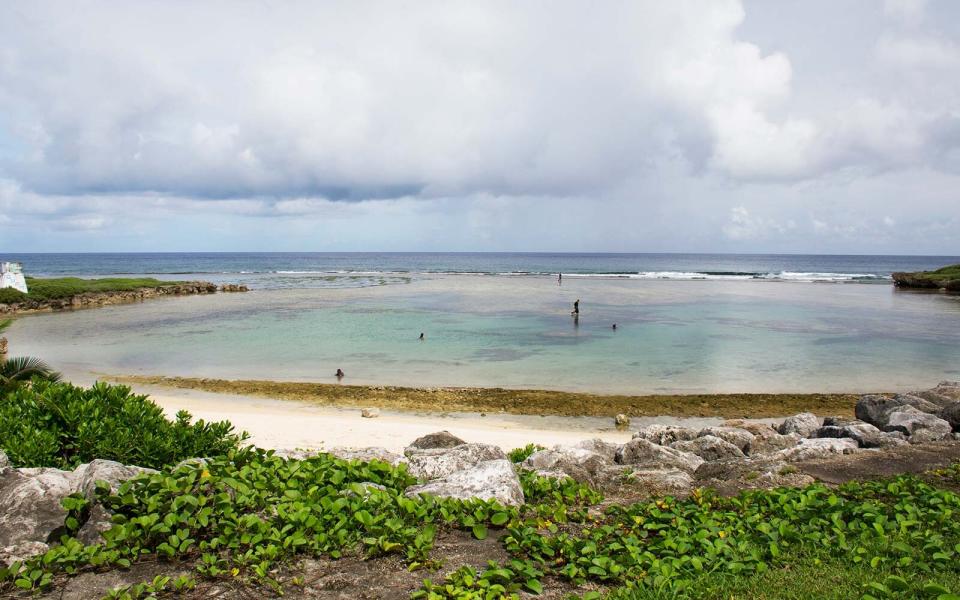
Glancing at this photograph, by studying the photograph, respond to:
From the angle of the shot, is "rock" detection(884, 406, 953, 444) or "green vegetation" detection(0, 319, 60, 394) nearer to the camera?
"green vegetation" detection(0, 319, 60, 394)

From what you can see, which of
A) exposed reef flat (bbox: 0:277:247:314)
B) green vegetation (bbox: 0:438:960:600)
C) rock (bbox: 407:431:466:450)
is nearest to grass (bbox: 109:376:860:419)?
rock (bbox: 407:431:466:450)

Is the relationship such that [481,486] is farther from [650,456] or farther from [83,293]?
[83,293]

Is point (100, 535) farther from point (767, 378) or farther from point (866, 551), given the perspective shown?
point (767, 378)

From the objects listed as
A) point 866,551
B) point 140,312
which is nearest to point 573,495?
point 866,551

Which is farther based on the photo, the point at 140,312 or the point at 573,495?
the point at 140,312

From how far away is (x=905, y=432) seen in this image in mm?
11734

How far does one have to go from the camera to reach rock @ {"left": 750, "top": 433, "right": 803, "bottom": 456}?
1121 centimetres

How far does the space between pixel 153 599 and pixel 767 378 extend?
21.8 meters

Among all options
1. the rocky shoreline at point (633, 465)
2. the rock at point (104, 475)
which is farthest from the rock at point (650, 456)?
the rock at point (104, 475)

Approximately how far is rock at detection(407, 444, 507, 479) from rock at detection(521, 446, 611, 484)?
1.86 ft

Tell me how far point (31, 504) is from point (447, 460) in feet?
15.0

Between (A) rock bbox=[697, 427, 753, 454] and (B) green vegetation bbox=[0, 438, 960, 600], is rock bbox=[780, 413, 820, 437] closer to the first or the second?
(A) rock bbox=[697, 427, 753, 454]

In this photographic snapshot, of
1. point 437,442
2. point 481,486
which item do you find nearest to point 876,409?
point 437,442

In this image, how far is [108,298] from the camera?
5178cm
